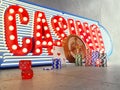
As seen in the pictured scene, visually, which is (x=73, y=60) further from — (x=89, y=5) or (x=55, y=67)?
(x=89, y=5)

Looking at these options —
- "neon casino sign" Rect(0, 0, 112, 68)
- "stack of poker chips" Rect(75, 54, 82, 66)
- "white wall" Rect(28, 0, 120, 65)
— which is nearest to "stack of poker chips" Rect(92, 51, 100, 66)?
"stack of poker chips" Rect(75, 54, 82, 66)

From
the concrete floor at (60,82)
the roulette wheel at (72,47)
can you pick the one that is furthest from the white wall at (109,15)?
the concrete floor at (60,82)

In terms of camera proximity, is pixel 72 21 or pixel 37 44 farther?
pixel 72 21

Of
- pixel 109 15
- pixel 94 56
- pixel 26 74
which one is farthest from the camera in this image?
pixel 109 15

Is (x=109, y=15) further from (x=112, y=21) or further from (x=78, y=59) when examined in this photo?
(x=78, y=59)

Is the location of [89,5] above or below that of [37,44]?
above

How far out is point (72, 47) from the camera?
342cm

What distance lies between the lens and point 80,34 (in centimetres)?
410

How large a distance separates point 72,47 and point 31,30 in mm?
793

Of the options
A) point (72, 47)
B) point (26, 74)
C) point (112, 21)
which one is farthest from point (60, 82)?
point (112, 21)

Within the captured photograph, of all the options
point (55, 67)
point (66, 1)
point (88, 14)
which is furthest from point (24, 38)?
point (88, 14)

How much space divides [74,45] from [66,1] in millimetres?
992

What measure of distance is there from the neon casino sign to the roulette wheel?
0.18m

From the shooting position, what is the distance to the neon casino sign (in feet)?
8.82
